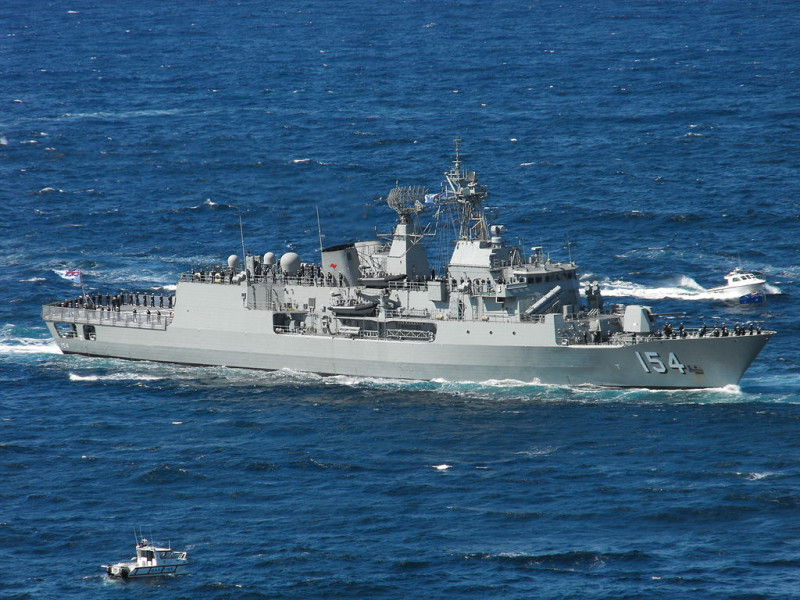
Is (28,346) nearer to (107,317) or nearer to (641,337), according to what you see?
(107,317)

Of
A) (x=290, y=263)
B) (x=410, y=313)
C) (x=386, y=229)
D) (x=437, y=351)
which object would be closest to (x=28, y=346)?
(x=290, y=263)

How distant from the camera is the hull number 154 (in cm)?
6284

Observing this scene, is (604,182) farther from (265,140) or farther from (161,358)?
(161,358)

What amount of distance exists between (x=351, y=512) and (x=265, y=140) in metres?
69.5

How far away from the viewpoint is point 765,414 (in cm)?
5859

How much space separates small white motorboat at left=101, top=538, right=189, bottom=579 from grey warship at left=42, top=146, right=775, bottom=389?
74.8ft

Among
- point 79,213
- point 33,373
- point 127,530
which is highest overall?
point 79,213

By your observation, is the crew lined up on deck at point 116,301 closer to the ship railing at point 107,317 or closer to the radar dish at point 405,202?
the ship railing at point 107,317

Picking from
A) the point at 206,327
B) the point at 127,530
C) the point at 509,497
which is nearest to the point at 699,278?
the point at 206,327

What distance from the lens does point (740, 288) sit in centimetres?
7794

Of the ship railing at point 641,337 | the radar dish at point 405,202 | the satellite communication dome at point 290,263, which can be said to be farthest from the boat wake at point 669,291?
the satellite communication dome at point 290,263

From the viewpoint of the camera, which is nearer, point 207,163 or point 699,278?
point 699,278

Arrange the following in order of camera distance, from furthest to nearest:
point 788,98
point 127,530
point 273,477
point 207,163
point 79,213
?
point 788,98 < point 207,163 < point 79,213 < point 273,477 < point 127,530

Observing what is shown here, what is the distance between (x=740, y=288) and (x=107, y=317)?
1346 inches
